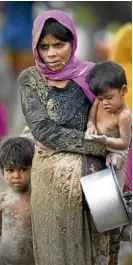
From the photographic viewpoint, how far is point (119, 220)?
5555 mm

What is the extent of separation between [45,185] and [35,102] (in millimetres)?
443

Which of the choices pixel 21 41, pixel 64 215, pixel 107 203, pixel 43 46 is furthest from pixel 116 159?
pixel 21 41

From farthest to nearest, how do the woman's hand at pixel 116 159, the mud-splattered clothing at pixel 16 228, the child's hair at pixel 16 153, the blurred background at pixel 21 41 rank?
1. the blurred background at pixel 21 41
2. the mud-splattered clothing at pixel 16 228
3. the child's hair at pixel 16 153
4. the woman's hand at pixel 116 159

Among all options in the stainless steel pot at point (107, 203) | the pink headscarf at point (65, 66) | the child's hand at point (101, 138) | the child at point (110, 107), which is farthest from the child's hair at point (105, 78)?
the stainless steel pot at point (107, 203)

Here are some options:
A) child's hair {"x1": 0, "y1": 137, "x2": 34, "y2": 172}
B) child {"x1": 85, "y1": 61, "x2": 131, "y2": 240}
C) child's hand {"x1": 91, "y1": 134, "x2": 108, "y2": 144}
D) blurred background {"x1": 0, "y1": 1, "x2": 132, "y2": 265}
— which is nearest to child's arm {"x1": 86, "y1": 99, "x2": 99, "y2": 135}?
child {"x1": 85, "y1": 61, "x2": 131, "y2": 240}

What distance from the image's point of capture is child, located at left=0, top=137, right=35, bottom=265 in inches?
244

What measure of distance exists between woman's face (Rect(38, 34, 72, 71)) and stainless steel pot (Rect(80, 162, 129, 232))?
2.15 feet

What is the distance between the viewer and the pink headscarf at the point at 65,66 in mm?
5691

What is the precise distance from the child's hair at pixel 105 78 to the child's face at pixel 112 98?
0.07 feet

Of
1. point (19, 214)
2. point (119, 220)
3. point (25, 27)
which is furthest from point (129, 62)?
point (25, 27)

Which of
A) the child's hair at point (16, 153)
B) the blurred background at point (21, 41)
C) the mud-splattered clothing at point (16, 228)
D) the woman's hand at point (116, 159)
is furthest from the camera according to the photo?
the blurred background at point (21, 41)

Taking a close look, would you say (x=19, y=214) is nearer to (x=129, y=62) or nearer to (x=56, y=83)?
(x=56, y=83)

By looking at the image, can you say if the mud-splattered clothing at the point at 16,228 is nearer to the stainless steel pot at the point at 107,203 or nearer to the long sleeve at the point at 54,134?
the long sleeve at the point at 54,134

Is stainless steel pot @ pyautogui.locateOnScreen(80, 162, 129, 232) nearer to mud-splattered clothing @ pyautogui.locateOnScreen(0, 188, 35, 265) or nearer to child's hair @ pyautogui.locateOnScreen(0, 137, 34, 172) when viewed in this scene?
child's hair @ pyautogui.locateOnScreen(0, 137, 34, 172)
